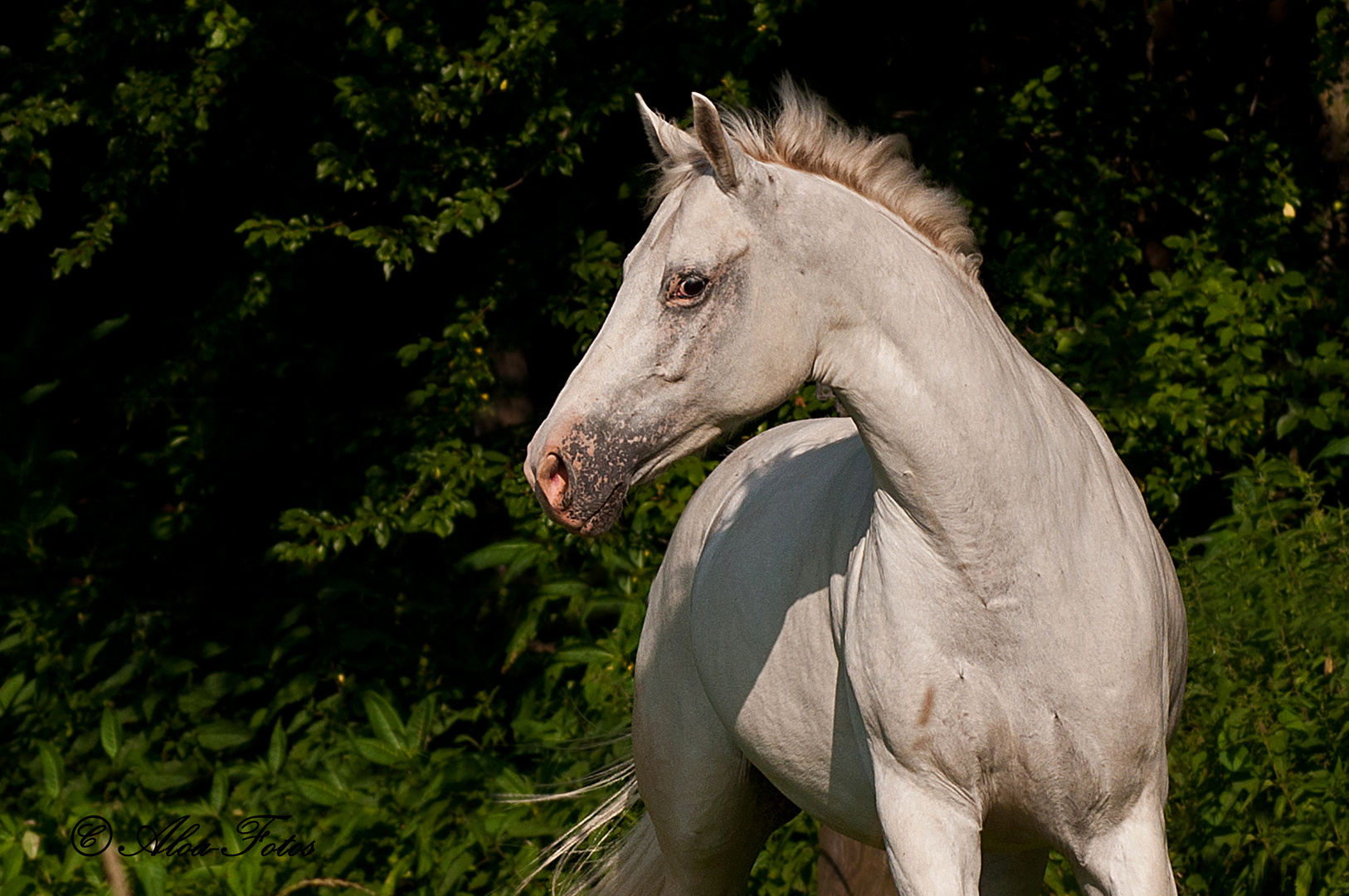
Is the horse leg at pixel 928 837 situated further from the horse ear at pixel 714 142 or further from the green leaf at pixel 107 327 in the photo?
the green leaf at pixel 107 327

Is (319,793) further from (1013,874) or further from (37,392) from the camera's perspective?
(1013,874)

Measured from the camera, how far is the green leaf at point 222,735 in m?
6.05

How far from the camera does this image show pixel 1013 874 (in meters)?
2.80

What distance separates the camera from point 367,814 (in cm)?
502

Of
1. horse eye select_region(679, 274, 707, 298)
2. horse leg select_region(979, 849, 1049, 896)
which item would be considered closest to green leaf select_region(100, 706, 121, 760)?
horse leg select_region(979, 849, 1049, 896)

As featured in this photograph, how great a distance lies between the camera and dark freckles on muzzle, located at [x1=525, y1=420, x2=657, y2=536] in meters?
2.02

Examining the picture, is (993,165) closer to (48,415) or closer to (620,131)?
(620,131)

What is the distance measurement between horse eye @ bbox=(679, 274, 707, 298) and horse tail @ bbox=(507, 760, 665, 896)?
5.80ft

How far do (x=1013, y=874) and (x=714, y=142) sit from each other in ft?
5.45

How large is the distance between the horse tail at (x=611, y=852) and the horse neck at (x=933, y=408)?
5.23 feet

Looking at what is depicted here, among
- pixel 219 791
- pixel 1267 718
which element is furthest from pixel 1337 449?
pixel 219 791

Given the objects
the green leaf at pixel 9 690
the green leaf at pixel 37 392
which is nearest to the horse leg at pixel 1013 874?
the green leaf at pixel 9 690

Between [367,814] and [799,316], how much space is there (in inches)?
140

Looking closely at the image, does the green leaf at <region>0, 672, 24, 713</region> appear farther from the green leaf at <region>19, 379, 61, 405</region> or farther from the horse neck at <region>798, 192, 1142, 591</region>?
the horse neck at <region>798, 192, 1142, 591</region>
